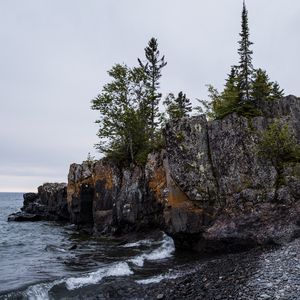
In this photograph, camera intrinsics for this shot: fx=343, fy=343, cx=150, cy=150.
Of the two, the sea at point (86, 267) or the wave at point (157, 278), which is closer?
the sea at point (86, 267)

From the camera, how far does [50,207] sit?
74.8 metres

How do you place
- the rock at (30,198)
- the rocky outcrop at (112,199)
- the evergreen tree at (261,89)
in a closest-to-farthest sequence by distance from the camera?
the evergreen tree at (261,89)
the rocky outcrop at (112,199)
the rock at (30,198)

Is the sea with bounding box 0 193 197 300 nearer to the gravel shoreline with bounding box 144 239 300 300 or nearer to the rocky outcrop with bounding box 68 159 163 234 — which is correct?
the gravel shoreline with bounding box 144 239 300 300

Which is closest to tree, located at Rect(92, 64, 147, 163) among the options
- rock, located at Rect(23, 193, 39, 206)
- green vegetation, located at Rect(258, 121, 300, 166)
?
green vegetation, located at Rect(258, 121, 300, 166)

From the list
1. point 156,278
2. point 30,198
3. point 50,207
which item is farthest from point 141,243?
point 30,198

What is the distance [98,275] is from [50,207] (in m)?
58.1

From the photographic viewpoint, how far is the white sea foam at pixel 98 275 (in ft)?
60.7

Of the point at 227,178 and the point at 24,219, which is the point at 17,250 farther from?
the point at 24,219

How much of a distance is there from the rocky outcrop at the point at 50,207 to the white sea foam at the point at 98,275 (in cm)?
4849

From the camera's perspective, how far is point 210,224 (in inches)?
965

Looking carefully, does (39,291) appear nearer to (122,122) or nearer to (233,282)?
(233,282)

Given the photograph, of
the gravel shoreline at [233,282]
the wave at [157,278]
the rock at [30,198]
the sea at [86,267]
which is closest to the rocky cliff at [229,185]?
the sea at [86,267]

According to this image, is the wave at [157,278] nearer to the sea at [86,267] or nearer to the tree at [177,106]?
the sea at [86,267]

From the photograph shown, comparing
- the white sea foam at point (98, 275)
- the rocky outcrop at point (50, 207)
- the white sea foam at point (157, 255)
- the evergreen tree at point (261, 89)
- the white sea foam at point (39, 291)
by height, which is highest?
the evergreen tree at point (261, 89)
